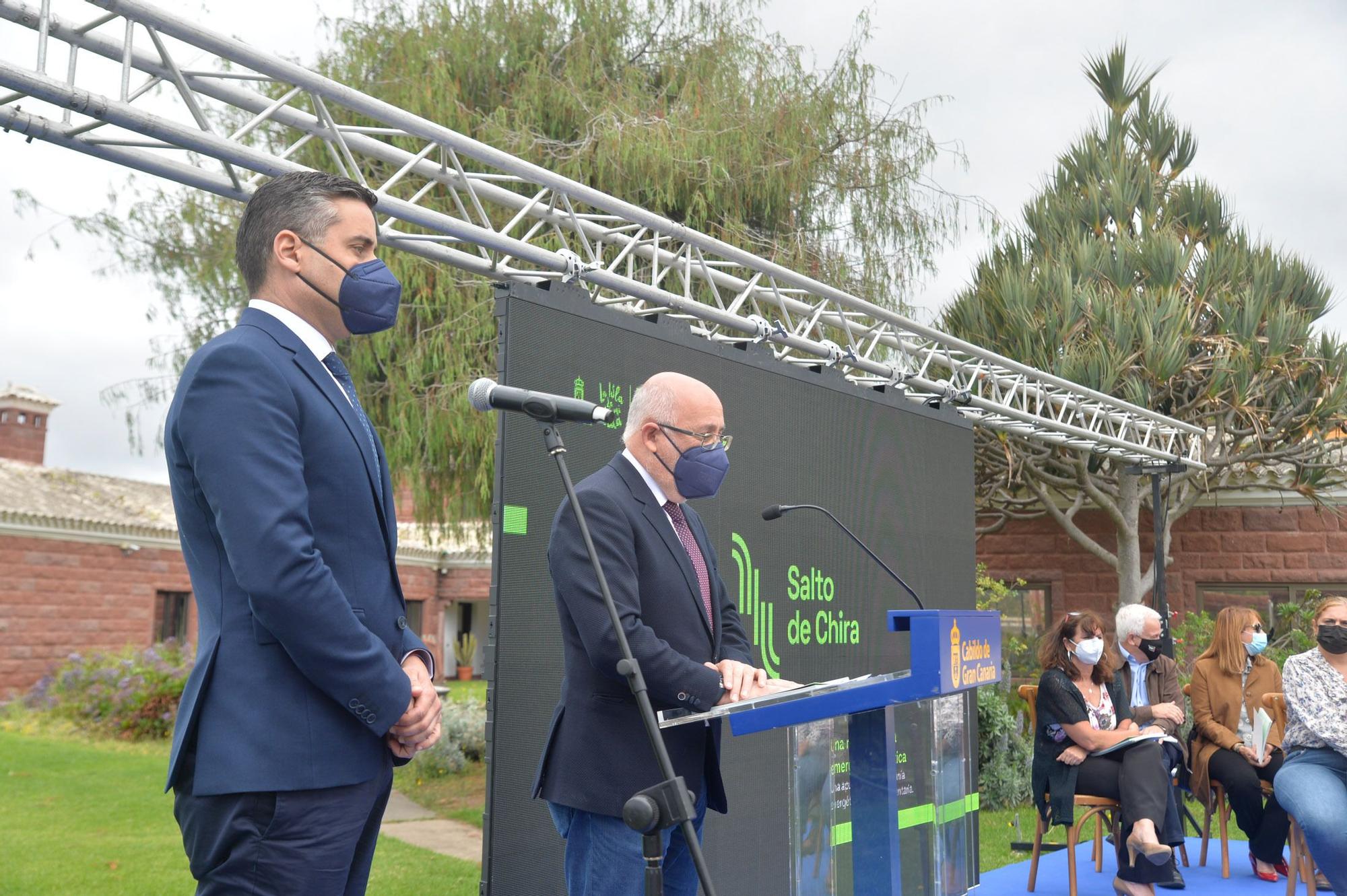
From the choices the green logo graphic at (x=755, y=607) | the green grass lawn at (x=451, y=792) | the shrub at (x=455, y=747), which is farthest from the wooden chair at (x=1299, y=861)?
the shrub at (x=455, y=747)

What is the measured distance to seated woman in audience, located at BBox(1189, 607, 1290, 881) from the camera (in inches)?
267

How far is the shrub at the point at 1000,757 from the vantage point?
979 cm

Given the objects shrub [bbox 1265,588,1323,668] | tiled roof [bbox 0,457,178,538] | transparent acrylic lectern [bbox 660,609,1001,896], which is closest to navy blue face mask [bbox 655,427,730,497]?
transparent acrylic lectern [bbox 660,609,1001,896]

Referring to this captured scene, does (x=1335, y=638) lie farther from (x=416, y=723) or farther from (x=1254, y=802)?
(x=416, y=723)

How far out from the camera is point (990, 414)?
28.1 ft

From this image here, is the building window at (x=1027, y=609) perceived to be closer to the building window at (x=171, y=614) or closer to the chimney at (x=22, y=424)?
the building window at (x=171, y=614)

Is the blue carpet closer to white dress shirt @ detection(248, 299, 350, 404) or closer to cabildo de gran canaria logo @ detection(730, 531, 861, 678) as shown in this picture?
cabildo de gran canaria logo @ detection(730, 531, 861, 678)

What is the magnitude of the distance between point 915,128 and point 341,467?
9.48 metres

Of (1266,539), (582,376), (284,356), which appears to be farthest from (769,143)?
(284,356)

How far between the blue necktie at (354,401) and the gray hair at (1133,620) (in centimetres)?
598

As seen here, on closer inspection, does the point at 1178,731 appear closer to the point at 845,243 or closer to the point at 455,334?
the point at 845,243

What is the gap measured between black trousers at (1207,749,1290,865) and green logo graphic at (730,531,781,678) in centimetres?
329

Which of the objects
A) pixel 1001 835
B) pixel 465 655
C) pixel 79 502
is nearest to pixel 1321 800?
pixel 1001 835

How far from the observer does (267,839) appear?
1717 millimetres
